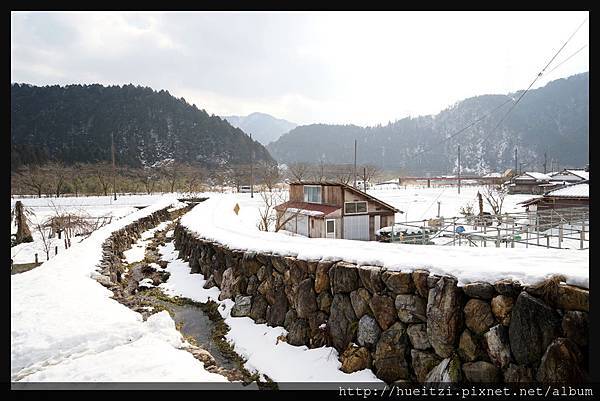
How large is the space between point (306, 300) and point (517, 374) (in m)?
3.83

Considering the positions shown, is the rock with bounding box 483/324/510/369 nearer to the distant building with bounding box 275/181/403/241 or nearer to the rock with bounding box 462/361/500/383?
the rock with bounding box 462/361/500/383

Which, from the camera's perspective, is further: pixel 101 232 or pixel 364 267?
pixel 101 232

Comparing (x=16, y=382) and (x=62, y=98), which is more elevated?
(x=62, y=98)

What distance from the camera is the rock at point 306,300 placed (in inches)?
279

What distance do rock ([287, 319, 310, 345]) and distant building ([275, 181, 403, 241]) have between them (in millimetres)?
11223

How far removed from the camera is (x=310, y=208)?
19875 mm

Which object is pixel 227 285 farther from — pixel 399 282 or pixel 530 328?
pixel 530 328

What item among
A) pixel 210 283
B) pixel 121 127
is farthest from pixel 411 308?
pixel 121 127

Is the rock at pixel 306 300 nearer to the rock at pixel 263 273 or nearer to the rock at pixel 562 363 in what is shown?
the rock at pixel 263 273

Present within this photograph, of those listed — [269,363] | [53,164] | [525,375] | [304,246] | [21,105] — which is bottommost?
[269,363]

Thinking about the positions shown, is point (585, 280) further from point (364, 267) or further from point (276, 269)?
point (276, 269)

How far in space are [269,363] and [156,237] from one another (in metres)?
14.4

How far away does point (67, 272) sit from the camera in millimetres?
8961

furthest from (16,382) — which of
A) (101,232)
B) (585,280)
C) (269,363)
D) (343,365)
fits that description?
(101,232)
